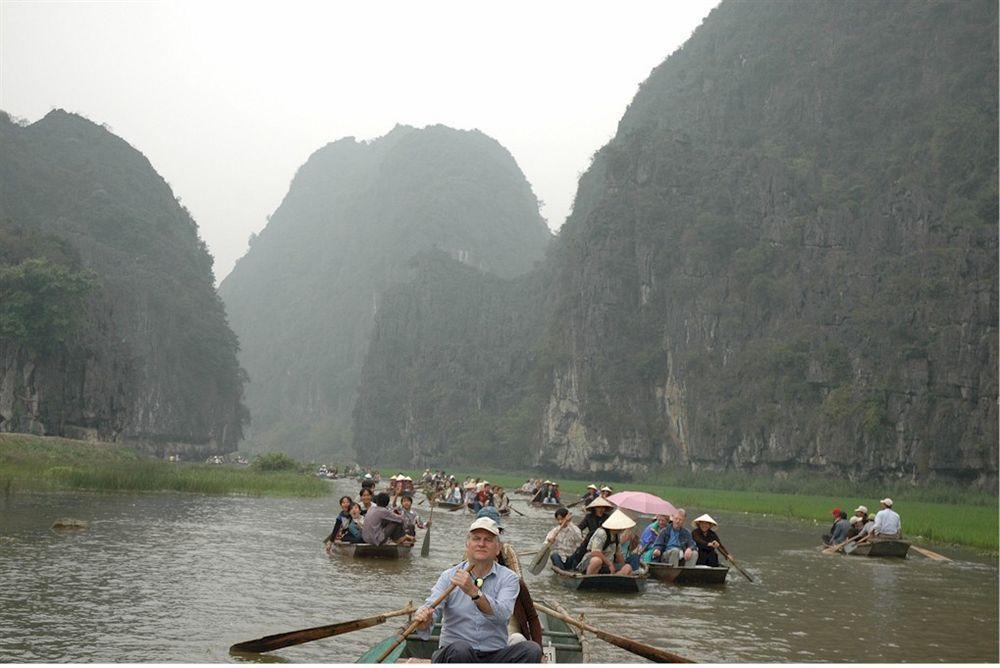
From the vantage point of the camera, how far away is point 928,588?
15648 mm

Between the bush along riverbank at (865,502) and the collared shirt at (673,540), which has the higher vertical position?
the collared shirt at (673,540)

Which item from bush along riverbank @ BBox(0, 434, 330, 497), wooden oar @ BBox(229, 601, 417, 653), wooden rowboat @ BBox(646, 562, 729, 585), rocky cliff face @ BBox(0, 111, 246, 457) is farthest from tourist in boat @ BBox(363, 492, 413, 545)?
rocky cliff face @ BBox(0, 111, 246, 457)

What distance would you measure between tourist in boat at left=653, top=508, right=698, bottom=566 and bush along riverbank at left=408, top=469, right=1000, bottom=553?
31.6 ft

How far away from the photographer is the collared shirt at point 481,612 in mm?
6391

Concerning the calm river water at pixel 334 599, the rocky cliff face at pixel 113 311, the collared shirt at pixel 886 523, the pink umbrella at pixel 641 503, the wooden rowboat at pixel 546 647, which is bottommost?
the calm river water at pixel 334 599

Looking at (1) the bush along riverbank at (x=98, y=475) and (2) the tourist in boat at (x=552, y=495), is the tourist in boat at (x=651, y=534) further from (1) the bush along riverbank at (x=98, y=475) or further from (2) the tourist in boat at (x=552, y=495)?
(1) the bush along riverbank at (x=98, y=475)

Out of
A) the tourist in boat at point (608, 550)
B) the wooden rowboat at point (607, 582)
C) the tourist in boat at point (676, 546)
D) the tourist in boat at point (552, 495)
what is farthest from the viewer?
the tourist in boat at point (552, 495)

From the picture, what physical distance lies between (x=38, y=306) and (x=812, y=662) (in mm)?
49894

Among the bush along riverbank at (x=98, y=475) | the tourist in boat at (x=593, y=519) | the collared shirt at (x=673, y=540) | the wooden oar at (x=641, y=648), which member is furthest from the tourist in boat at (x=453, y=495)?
the wooden oar at (x=641, y=648)

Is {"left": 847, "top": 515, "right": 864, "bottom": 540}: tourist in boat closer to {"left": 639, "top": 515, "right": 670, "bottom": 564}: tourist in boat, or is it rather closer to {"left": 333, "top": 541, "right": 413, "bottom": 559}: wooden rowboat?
{"left": 639, "top": 515, "right": 670, "bottom": 564}: tourist in boat

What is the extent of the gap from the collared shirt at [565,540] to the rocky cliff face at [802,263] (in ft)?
124

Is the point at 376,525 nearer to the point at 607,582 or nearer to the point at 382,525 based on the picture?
the point at 382,525

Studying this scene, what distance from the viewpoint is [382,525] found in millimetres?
17250

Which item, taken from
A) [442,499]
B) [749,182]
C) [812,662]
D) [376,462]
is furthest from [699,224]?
[812,662]
